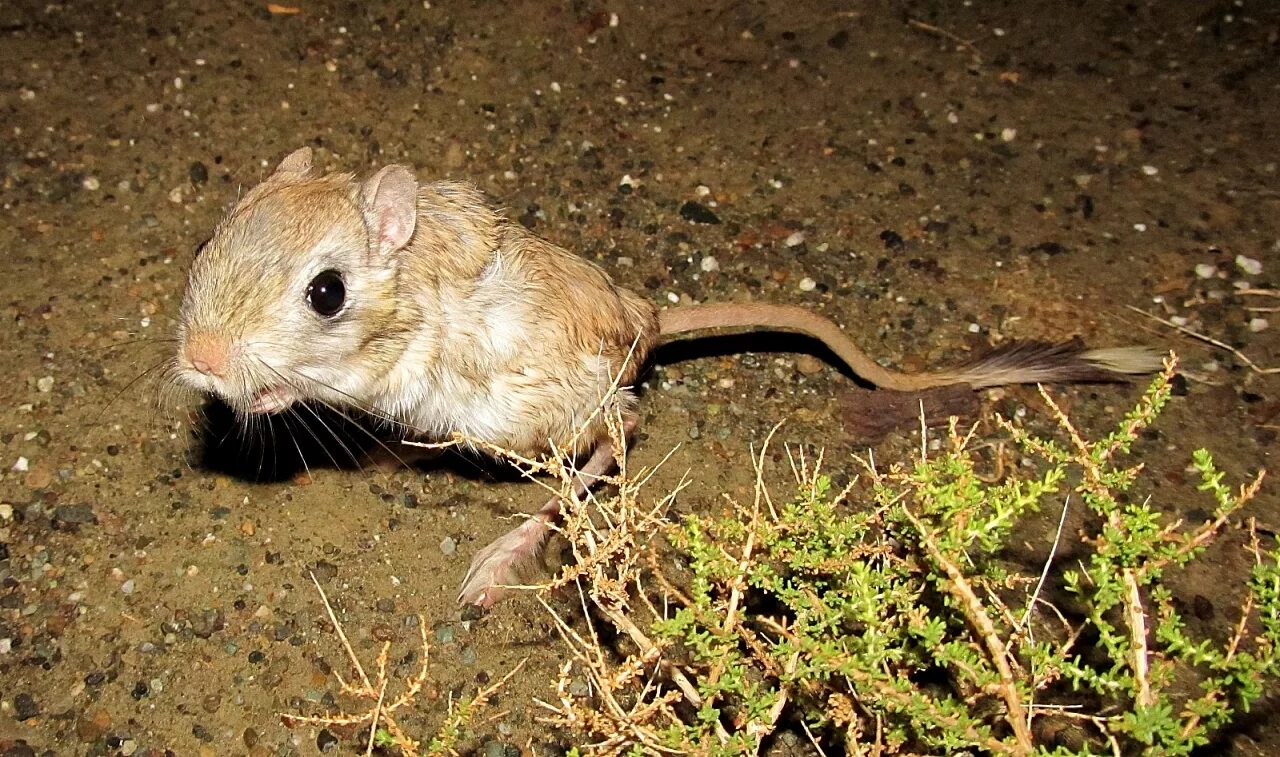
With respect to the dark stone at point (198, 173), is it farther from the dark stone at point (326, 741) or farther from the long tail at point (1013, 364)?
the dark stone at point (326, 741)

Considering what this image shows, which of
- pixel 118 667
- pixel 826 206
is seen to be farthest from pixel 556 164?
pixel 118 667

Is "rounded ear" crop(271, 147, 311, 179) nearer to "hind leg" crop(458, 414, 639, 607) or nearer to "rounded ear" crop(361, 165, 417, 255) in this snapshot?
"rounded ear" crop(361, 165, 417, 255)

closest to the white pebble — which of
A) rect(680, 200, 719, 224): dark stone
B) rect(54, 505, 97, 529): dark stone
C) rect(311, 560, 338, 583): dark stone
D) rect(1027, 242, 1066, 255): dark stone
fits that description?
rect(1027, 242, 1066, 255): dark stone

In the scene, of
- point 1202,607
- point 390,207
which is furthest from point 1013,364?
point 390,207

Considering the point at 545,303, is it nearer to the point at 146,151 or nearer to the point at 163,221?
the point at 163,221

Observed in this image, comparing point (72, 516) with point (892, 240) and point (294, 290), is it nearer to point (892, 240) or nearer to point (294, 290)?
point (294, 290)

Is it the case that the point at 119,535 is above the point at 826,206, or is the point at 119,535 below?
below

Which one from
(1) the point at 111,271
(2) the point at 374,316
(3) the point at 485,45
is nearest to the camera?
(2) the point at 374,316
